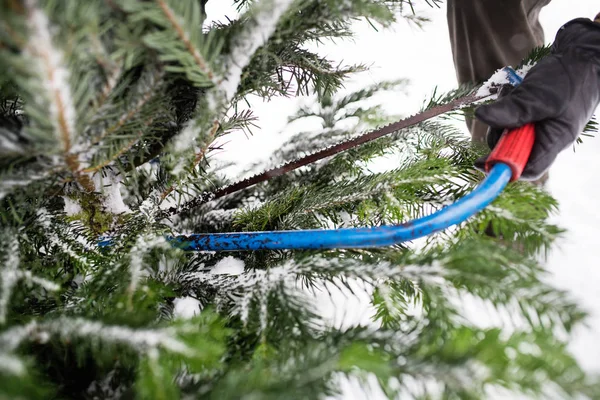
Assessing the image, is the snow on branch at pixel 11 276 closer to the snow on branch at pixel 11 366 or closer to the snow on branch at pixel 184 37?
the snow on branch at pixel 11 366

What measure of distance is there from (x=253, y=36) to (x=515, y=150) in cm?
39

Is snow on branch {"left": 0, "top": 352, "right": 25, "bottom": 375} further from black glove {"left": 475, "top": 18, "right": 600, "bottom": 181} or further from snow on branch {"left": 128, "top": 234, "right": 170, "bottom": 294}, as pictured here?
black glove {"left": 475, "top": 18, "right": 600, "bottom": 181}

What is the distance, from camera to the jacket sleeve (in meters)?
1.15

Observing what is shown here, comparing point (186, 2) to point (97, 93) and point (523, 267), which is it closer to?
point (97, 93)

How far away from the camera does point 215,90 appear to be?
0.36m

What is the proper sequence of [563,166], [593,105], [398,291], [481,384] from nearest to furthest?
1. [481,384]
2. [398,291]
3. [593,105]
4. [563,166]

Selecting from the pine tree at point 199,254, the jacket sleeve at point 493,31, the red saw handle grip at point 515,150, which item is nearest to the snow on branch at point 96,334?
the pine tree at point 199,254

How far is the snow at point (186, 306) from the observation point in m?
0.51

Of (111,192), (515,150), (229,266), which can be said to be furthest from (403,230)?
(111,192)

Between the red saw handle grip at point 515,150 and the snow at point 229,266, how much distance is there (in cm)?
42

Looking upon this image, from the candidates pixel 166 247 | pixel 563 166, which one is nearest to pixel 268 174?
pixel 166 247

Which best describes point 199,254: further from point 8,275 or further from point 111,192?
point 8,275

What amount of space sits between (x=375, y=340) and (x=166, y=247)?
0.90ft

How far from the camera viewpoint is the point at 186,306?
52 centimetres
